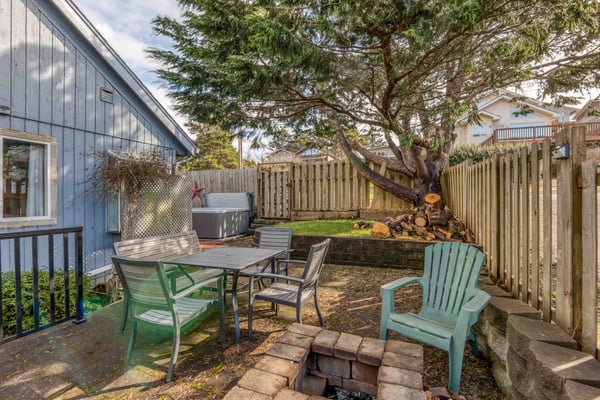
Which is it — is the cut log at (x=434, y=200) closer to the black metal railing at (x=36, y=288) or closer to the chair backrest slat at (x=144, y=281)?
the chair backrest slat at (x=144, y=281)

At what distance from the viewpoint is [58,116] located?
466 centimetres

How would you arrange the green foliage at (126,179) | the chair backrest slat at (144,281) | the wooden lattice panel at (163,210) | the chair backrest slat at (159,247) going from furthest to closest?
1. the wooden lattice panel at (163,210)
2. the green foliage at (126,179)
3. the chair backrest slat at (159,247)
4. the chair backrest slat at (144,281)

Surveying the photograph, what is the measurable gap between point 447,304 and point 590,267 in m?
1.19

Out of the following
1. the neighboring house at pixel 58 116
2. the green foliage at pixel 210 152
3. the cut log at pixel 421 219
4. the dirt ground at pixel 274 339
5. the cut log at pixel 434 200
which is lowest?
the dirt ground at pixel 274 339

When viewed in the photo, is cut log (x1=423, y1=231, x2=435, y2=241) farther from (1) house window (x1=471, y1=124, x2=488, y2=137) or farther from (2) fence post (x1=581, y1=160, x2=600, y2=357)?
(1) house window (x1=471, y1=124, x2=488, y2=137)

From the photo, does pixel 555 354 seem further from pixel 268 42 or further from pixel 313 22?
pixel 313 22

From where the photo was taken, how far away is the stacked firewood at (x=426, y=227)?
17.6 feet

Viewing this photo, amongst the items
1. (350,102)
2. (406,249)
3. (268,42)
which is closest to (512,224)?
(406,249)

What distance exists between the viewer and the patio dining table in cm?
279

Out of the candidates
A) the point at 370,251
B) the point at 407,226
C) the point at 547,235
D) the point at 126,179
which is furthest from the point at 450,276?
the point at 126,179

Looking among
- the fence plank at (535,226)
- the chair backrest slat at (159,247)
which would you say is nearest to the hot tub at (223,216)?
the chair backrest slat at (159,247)

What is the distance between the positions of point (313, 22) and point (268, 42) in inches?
33.2

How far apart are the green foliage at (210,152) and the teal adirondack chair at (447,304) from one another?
60.3 ft

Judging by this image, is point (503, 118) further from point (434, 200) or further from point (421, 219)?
point (421, 219)
